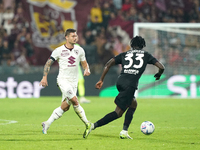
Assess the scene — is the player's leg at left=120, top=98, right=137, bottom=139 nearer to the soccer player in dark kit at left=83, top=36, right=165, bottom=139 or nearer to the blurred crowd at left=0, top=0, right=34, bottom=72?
the soccer player in dark kit at left=83, top=36, right=165, bottom=139

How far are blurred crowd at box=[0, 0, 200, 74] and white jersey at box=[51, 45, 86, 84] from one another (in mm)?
8814

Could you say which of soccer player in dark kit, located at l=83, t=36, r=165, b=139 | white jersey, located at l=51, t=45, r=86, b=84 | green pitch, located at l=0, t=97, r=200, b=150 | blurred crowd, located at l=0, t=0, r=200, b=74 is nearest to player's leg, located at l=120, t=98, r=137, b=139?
soccer player in dark kit, located at l=83, t=36, r=165, b=139

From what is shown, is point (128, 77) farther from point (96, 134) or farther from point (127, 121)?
point (96, 134)

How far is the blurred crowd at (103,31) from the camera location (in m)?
16.9

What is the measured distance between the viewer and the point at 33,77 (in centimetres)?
1673

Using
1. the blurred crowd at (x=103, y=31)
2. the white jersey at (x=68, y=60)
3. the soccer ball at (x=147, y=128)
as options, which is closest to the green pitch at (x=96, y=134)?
the soccer ball at (x=147, y=128)

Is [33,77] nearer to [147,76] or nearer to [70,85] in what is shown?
[147,76]

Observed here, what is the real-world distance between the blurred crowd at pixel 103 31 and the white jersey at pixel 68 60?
28.9 ft

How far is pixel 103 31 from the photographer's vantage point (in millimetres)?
17641

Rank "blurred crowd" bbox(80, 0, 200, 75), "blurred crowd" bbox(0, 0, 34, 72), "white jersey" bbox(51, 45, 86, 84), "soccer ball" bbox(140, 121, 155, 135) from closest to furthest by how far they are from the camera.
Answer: "soccer ball" bbox(140, 121, 155, 135) → "white jersey" bbox(51, 45, 86, 84) → "blurred crowd" bbox(0, 0, 34, 72) → "blurred crowd" bbox(80, 0, 200, 75)

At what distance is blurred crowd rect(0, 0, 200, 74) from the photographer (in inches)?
664

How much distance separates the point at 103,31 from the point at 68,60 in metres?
10.6

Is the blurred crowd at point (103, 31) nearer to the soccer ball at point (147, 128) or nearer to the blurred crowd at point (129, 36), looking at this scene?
the blurred crowd at point (129, 36)

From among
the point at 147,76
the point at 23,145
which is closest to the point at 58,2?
the point at 147,76
